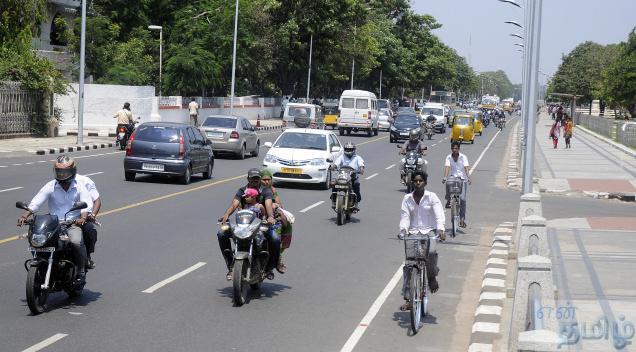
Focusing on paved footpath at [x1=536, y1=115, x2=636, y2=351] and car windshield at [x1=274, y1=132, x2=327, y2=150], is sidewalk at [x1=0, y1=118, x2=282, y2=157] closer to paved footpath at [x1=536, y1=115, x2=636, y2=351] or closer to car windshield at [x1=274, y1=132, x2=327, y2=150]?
car windshield at [x1=274, y1=132, x2=327, y2=150]

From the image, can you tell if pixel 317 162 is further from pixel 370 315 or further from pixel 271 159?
pixel 370 315

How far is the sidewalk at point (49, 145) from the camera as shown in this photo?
31.6 m

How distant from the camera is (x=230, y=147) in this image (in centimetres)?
3266

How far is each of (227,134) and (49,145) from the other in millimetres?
7143

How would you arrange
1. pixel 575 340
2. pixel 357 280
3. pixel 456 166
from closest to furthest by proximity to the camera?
pixel 575 340, pixel 357 280, pixel 456 166

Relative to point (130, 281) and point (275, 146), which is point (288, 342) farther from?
point (275, 146)

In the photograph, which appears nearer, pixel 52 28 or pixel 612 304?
pixel 612 304

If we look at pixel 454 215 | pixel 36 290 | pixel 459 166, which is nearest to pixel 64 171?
pixel 36 290

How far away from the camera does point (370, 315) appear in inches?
396

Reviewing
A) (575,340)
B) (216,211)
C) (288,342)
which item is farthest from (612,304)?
(216,211)

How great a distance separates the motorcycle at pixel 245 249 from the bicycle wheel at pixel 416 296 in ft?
6.01

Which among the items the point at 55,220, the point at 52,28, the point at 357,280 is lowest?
the point at 357,280

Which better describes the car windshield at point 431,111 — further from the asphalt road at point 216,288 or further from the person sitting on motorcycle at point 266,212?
the person sitting on motorcycle at point 266,212

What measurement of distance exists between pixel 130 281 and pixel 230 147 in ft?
71.1
